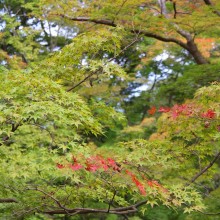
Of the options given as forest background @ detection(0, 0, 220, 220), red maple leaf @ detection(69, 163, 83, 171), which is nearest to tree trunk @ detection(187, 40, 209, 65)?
forest background @ detection(0, 0, 220, 220)

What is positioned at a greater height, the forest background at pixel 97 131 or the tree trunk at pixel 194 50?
the tree trunk at pixel 194 50

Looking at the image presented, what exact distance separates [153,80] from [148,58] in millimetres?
2403

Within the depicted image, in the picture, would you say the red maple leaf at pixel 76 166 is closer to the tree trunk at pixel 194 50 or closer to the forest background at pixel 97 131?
the forest background at pixel 97 131

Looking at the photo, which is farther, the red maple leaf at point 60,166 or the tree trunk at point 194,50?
the tree trunk at point 194,50

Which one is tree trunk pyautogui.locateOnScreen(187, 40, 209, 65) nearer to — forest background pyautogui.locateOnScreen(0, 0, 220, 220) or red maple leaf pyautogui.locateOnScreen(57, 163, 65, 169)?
forest background pyautogui.locateOnScreen(0, 0, 220, 220)

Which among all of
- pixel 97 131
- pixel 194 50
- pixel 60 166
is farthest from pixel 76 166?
pixel 194 50

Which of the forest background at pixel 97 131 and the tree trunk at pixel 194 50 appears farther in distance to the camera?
the tree trunk at pixel 194 50

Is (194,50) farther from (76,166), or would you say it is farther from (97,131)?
(76,166)

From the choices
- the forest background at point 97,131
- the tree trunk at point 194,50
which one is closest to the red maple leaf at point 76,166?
the forest background at point 97,131

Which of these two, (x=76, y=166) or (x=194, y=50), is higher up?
(x=194, y=50)

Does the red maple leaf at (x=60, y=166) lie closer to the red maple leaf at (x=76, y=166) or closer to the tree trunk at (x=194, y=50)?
the red maple leaf at (x=76, y=166)

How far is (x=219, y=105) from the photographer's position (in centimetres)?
376

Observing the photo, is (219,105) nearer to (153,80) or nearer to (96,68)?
(96,68)

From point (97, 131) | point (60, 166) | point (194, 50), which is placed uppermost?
point (194, 50)
